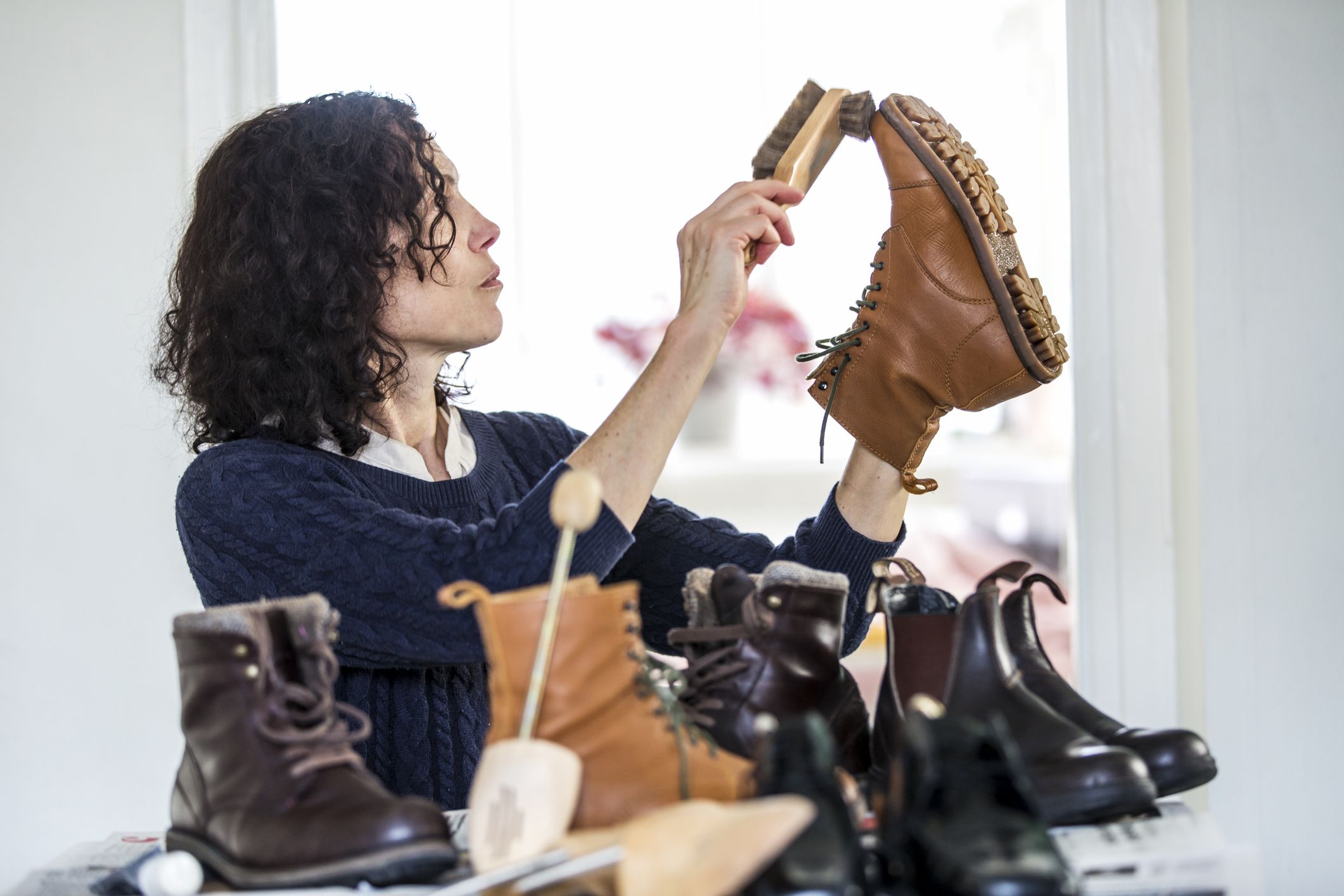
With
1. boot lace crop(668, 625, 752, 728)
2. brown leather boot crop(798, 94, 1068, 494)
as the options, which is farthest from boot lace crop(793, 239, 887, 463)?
boot lace crop(668, 625, 752, 728)

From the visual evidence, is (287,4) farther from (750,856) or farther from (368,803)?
(750,856)

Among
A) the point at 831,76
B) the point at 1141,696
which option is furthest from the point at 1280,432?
the point at 831,76

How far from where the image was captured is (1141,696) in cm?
154

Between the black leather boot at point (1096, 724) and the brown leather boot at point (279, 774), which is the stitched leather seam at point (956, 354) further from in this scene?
the brown leather boot at point (279, 774)

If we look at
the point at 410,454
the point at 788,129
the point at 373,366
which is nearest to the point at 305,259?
the point at 373,366

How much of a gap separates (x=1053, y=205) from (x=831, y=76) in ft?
4.00

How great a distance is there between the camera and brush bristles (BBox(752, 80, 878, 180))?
112 cm

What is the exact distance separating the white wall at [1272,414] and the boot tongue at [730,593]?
3.03 feet

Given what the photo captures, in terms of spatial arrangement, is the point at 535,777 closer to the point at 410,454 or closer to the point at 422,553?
the point at 422,553

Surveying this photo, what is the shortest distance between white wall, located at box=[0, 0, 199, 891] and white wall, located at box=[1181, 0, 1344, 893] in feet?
4.86

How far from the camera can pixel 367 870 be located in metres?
0.64

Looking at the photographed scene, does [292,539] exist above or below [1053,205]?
below

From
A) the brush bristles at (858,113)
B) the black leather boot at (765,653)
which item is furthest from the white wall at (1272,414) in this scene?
the black leather boot at (765,653)

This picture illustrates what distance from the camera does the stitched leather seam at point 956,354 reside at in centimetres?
107
